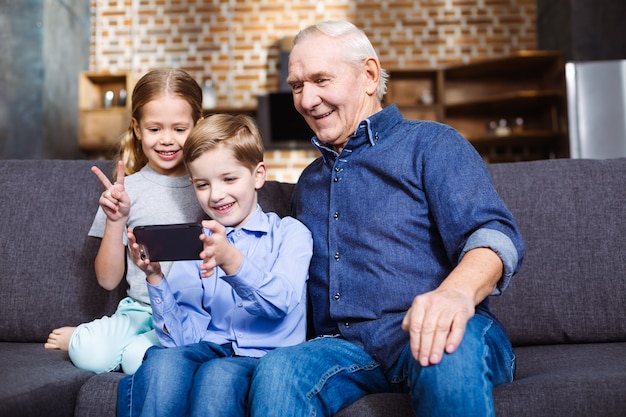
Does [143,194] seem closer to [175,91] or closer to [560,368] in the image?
[175,91]

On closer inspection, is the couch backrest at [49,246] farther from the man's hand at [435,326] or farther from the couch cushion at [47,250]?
the man's hand at [435,326]

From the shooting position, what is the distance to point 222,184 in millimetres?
1417

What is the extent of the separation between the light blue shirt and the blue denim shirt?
0.24 feet

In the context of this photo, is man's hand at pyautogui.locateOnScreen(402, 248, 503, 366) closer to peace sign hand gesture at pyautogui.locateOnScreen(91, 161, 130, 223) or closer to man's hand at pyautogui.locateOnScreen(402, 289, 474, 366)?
man's hand at pyautogui.locateOnScreen(402, 289, 474, 366)

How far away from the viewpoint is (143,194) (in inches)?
68.0

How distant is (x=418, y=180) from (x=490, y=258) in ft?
0.96

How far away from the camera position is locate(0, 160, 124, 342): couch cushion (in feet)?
5.66

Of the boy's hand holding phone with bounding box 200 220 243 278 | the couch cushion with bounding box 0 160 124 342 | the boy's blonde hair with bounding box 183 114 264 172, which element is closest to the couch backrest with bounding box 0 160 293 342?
the couch cushion with bounding box 0 160 124 342

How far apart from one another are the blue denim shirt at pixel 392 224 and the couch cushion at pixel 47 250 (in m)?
0.69

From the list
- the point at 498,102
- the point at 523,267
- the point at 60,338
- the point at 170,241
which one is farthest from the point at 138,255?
the point at 498,102

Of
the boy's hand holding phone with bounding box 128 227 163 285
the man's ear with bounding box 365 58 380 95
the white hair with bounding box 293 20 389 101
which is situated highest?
the white hair with bounding box 293 20 389 101

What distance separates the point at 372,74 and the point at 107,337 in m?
0.92

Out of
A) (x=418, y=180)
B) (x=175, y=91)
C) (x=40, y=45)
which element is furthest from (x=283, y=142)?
(x=418, y=180)

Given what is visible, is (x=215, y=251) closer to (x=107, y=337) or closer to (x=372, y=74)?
(x=107, y=337)
